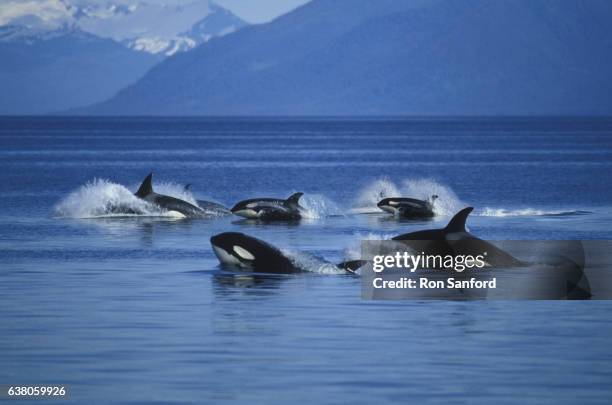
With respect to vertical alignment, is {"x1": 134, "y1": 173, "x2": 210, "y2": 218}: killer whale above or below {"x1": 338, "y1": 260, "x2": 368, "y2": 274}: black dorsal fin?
above

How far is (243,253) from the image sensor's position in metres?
26.6

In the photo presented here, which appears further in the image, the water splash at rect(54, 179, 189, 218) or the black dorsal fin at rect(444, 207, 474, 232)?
the water splash at rect(54, 179, 189, 218)

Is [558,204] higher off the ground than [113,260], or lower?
higher

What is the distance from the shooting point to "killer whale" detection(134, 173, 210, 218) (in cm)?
4431

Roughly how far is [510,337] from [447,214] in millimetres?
26647

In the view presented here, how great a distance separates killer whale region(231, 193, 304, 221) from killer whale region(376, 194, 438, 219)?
3695 mm

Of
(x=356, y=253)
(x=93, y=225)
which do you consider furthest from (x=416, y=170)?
(x=356, y=253)

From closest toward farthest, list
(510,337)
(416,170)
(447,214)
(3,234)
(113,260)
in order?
1. (510,337)
2. (113,260)
3. (3,234)
4. (447,214)
5. (416,170)

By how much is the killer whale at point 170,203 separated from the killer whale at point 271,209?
1448 mm

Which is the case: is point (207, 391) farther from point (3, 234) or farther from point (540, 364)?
point (3, 234)

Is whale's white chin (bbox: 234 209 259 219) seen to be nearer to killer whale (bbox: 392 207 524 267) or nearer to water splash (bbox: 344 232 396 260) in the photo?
water splash (bbox: 344 232 396 260)

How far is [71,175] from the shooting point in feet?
282

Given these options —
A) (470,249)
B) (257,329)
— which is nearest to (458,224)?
(470,249)

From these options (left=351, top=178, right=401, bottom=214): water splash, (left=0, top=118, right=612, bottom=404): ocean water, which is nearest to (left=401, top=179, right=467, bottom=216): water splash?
(left=351, top=178, right=401, bottom=214): water splash
